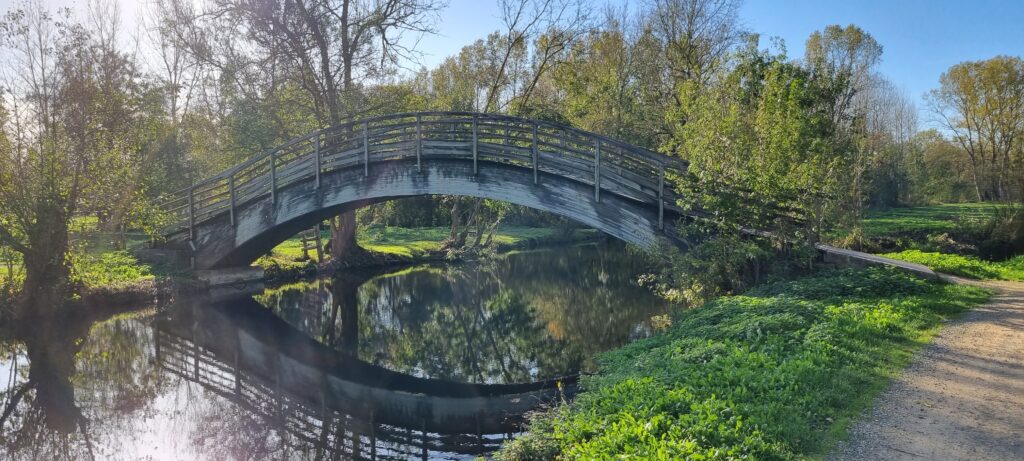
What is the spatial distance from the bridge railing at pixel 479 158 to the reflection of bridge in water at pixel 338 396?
5.94 metres

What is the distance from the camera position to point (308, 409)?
10375mm

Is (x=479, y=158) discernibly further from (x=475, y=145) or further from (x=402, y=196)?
(x=402, y=196)

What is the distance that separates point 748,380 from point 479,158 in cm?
1224

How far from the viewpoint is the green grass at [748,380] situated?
580 cm

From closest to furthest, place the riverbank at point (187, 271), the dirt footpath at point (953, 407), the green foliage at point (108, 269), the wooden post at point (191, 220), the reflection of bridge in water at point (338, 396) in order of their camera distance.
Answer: the dirt footpath at point (953, 407), the reflection of bridge in water at point (338, 396), the green foliage at point (108, 269), the riverbank at point (187, 271), the wooden post at point (191, 220)

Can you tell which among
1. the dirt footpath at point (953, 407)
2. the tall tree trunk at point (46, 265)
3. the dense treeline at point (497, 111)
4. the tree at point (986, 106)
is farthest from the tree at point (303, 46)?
the tree at point (986, 106)

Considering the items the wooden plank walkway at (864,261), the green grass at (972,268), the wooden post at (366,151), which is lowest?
the green grass at (972,268)

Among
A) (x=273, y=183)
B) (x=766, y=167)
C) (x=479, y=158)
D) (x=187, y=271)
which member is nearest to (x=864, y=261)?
(x=766, y=167)

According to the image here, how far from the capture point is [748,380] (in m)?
7.21

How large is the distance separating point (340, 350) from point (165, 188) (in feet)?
69.0

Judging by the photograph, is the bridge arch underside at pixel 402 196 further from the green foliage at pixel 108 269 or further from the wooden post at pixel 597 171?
the green foliage at pixel 108 269

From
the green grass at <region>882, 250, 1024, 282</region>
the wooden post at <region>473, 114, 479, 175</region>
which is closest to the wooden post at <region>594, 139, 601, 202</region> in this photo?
the wooden post at <region>473, 114, 479, 175</region>

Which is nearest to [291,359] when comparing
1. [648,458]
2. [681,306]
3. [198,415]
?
[198,415]

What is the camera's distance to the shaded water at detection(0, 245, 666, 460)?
9.02m
